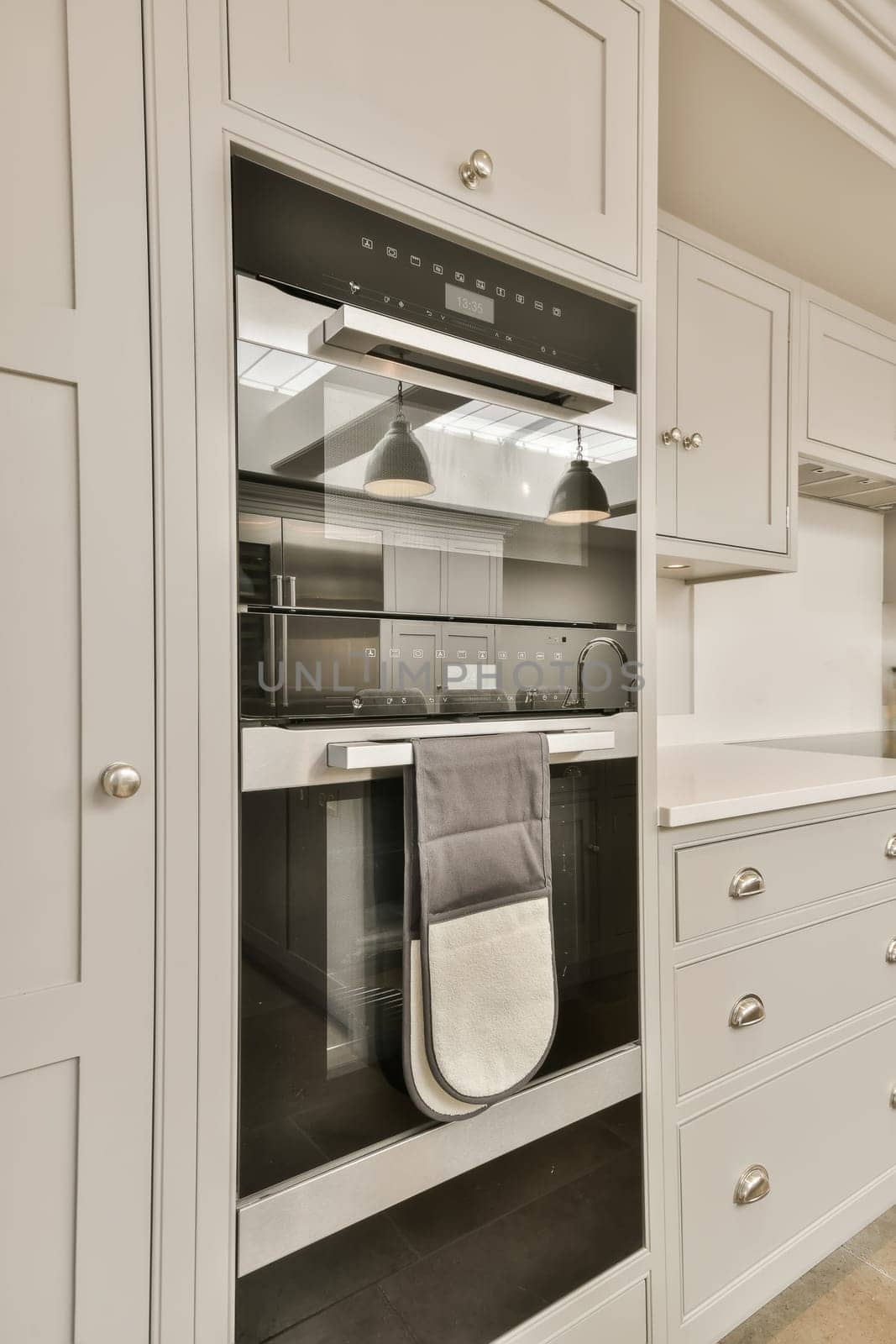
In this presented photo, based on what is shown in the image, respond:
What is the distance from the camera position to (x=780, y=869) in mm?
1475

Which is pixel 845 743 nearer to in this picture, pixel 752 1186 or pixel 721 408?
pixel 721 408

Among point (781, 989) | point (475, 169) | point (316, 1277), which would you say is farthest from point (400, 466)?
point (781, 989)

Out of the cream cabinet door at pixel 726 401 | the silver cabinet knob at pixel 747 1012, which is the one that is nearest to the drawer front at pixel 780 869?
the silver cabinet knob at pixel 747 1012

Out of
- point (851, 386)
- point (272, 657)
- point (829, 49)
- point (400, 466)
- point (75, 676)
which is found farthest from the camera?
point (851, 386)

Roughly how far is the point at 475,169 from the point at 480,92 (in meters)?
0.12

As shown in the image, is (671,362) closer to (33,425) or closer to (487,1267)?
(33,425)

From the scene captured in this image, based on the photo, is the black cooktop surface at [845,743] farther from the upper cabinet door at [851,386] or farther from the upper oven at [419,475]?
the upper oven at [419,475]

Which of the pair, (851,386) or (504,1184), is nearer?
(504,1184)

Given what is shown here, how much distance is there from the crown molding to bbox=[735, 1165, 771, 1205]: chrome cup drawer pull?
6.33ft

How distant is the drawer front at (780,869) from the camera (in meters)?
1.32

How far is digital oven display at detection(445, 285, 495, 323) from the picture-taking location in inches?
40.4

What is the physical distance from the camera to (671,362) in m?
1.71

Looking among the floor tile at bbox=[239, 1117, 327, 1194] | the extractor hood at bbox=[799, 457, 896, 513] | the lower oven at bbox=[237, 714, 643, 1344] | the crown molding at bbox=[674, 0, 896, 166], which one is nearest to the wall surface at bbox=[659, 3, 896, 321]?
the crown molding at bbox=[674, 0, 896, 166]

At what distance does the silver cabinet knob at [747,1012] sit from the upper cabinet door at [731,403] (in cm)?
95
